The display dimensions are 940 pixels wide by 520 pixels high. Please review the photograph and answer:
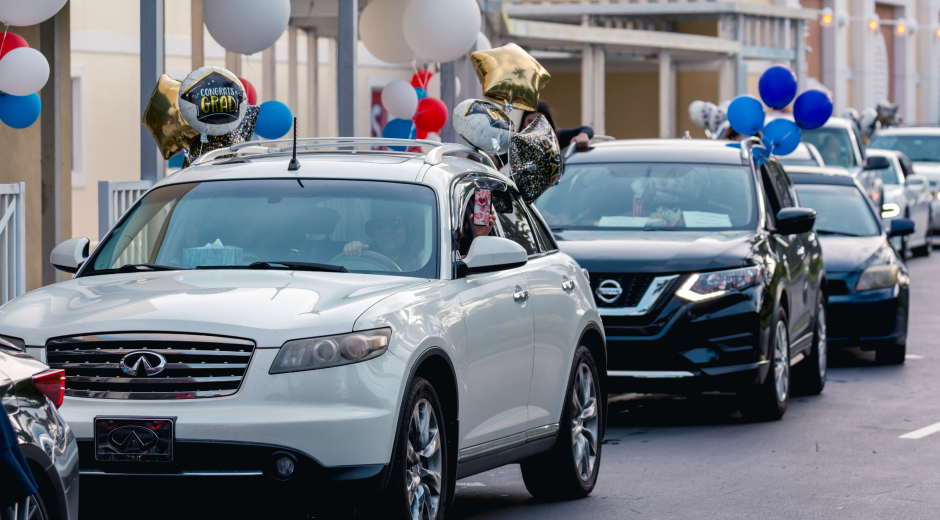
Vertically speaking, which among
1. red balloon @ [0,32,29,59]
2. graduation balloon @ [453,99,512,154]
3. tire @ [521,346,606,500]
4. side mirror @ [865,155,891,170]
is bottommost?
tire @ [521,346,606,500]

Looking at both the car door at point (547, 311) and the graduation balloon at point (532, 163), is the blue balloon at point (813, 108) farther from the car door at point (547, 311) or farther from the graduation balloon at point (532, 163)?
the car door at point (547, 311)

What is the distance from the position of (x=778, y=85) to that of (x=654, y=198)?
4434 mm

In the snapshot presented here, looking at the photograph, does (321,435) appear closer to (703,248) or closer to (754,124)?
(703,248)

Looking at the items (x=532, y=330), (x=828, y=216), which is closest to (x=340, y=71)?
(x=828, y=216)

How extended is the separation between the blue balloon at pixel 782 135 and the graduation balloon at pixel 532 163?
19.8 ft

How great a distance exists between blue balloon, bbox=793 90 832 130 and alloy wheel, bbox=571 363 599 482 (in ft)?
24.7

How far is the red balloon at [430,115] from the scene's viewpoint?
14.9 metres

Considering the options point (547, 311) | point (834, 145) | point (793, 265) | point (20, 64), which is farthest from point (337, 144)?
point (834, 145)

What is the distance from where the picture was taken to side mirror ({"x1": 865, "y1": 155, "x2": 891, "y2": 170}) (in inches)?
812

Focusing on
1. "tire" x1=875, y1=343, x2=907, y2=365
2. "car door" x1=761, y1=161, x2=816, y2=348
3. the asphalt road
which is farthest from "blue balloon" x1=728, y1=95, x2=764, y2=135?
the asphalt road

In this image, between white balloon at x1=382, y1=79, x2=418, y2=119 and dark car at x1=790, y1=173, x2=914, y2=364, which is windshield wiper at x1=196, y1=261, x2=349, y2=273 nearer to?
dark car at x1=790, y1=173, x2=914, y2=364

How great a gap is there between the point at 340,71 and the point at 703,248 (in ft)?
13.7

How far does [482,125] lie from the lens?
908 cm

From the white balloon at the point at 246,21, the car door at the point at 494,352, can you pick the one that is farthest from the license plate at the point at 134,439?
the white balloon at the point at 246,21
